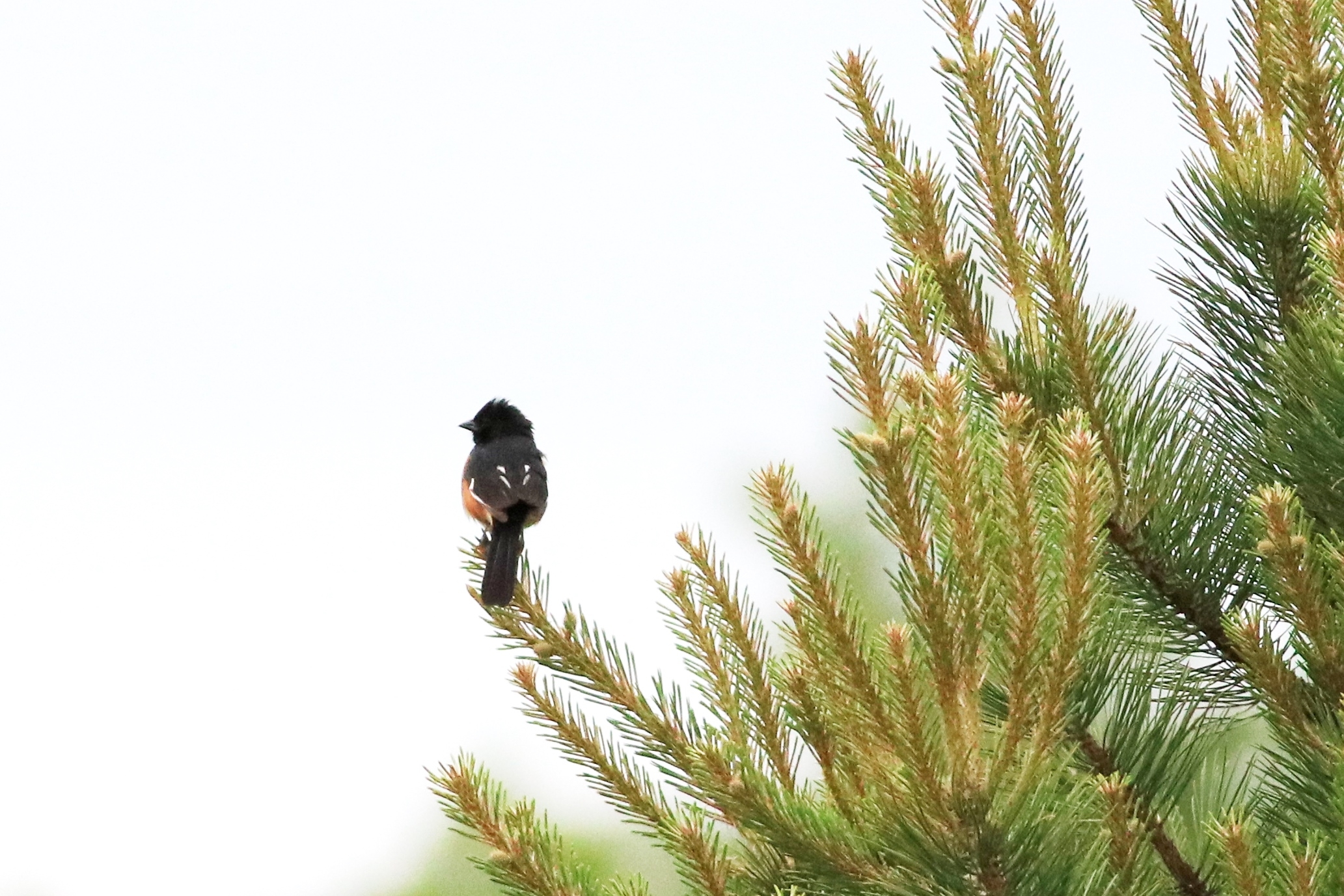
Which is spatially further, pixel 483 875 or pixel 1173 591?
pixel 483 875

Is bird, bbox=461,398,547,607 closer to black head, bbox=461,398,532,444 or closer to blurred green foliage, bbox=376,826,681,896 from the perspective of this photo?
black head, bbox=461,398,532,444

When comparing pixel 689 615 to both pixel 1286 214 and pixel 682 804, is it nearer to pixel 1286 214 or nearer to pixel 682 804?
pixel 682 804

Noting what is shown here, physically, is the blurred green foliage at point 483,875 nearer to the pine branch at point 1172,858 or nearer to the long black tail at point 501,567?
the long black tail at point 501,567

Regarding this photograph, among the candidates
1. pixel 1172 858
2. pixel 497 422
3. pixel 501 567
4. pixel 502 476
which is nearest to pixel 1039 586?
pixel 1172 858

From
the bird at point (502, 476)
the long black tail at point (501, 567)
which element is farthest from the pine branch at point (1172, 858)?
the bird at point (502, 476)

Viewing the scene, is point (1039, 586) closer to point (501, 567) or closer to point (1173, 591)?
point (1173, 591)

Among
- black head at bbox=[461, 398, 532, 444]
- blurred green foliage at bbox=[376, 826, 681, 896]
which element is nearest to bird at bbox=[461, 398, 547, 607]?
black head at bbox=[461, 398, 532, 444]

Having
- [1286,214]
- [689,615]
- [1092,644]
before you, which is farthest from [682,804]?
[1286,214]

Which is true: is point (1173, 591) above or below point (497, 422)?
below
